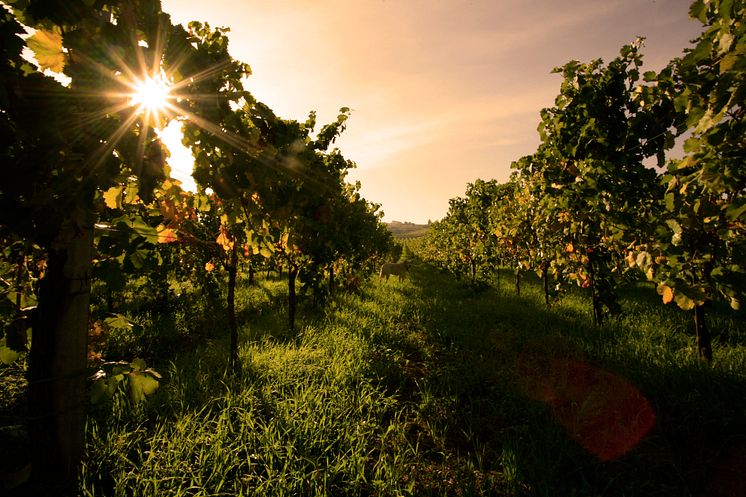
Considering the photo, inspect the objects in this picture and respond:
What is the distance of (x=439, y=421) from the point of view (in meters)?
3.93

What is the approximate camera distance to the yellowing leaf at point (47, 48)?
1.72 meters

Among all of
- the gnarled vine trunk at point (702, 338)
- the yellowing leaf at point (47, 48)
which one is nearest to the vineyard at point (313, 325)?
the yellowing leaf at point (47, 48)

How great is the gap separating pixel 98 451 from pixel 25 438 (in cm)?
101

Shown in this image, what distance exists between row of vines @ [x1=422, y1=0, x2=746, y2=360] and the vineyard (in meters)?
0.03

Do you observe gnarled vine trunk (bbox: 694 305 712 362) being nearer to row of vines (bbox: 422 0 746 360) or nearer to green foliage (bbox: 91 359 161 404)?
row of vines (bbox: 422 0 746 360)

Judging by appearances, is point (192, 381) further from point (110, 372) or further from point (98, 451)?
point (110, 372)

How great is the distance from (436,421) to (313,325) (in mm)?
4369

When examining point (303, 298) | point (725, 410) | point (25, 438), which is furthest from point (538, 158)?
point (303, 298)

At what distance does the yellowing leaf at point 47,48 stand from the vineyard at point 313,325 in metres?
0.01

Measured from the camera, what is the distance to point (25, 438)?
327 cm

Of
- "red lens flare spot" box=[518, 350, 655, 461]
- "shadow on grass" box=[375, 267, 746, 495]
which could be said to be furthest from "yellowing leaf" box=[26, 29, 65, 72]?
"red lens flare spot" box=[518, 350, 655, 461]

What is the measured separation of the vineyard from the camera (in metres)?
1.50

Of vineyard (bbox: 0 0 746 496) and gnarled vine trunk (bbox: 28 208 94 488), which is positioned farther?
gnarled vine trunk (bbox: 28 208 94 488)

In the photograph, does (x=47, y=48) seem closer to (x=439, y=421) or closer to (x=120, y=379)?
(x=120, y=379)
